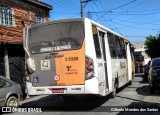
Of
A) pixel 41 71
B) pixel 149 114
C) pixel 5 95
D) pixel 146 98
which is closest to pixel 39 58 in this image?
pixel 41 71

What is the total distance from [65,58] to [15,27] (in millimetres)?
12797

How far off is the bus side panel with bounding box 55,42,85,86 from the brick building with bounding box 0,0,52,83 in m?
6.88

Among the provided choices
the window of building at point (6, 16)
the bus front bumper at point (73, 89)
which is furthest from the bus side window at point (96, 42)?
the window of building at point (6, 16)

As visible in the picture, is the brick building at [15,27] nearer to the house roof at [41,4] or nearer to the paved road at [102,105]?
the house roof at [41,4]

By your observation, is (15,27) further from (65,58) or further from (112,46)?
(65,58)

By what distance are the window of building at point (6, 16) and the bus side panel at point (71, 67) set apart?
11.7m

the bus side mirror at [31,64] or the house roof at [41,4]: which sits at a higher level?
the house roof at [41,4]

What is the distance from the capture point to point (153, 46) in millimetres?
58969

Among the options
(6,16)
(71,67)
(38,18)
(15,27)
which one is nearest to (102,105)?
(71,67)

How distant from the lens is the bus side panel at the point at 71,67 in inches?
384

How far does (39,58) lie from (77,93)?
1.81 meters

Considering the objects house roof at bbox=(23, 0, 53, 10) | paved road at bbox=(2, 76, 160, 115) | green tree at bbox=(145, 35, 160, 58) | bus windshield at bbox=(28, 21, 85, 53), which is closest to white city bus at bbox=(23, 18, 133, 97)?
bus windshield at bbox=(28, 21, 85, 53)

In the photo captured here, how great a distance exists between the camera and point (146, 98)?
12.7m

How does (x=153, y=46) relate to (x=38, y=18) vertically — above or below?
below
